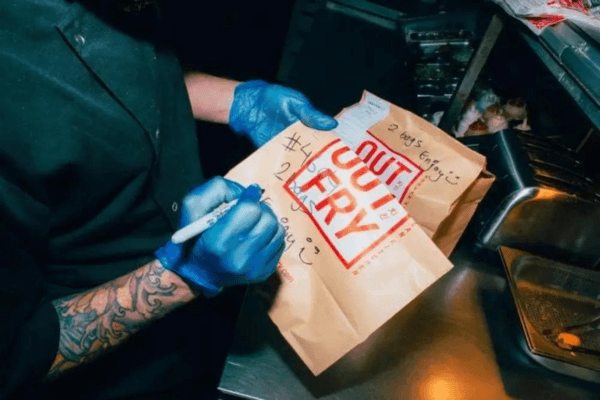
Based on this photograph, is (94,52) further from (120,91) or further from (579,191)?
(579,191)

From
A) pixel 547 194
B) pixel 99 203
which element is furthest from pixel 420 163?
pixel 99 203

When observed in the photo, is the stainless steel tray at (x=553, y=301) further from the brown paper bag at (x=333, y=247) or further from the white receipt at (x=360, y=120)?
the white receipt at (x=360, y=120)

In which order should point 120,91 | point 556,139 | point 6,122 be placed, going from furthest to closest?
point 556,139 < point 120,91 < point 6,122

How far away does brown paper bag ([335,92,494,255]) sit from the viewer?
108 cm

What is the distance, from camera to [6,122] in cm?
90

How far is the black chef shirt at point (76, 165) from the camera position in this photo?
0.90 m

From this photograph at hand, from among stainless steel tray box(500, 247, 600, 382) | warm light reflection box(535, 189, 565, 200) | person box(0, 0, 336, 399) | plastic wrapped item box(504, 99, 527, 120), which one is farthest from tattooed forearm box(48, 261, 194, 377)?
plastic wrapped item box(504, 99, 527, 120)

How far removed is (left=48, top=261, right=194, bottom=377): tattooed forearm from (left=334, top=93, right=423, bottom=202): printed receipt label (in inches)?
24.8

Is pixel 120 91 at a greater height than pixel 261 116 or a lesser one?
greater

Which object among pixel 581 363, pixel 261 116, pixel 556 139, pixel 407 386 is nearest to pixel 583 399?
pixel 581 363

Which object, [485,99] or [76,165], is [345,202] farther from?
[485,99]

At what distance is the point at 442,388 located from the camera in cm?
115

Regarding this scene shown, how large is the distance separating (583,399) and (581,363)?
4.8 inches

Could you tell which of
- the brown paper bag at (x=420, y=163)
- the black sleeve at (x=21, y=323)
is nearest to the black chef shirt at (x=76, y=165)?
the black sleeve at (x=21, y=323)
